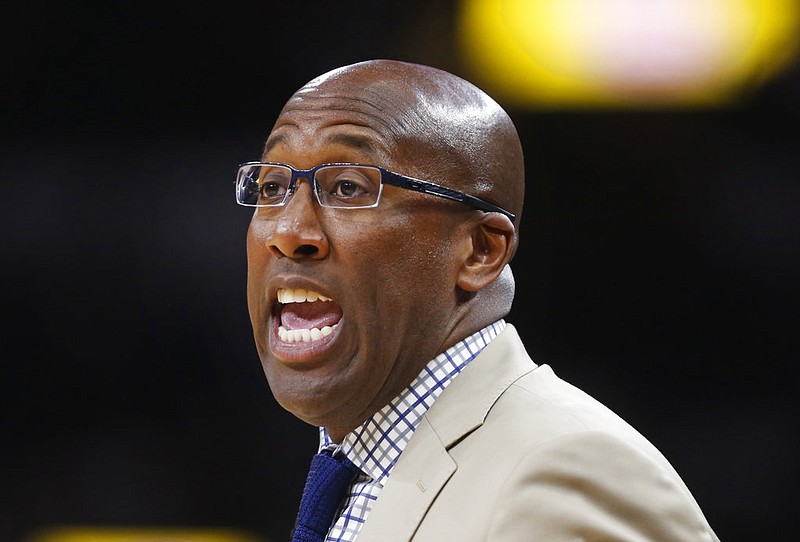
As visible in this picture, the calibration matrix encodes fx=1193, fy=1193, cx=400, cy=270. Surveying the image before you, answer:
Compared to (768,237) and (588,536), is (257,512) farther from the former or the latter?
(588,536)

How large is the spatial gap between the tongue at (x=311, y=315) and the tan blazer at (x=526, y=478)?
224mm

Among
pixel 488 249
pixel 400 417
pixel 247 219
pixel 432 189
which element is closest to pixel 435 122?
pixel 432 189

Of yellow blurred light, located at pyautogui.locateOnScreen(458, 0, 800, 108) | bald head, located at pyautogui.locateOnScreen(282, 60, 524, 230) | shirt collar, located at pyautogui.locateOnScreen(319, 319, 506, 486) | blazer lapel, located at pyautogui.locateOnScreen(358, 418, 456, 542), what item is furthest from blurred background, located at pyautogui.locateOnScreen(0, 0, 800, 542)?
blazer lapel, located at pyautogui.locateOnScreen(358, 418, 456, 542)

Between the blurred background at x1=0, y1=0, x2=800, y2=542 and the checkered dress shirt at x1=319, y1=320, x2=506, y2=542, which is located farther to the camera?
the blurred background at x1=0, y1=0, x2=800, y2=542

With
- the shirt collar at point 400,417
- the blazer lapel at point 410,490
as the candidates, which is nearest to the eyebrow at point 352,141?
the shirt collar at point 400,417

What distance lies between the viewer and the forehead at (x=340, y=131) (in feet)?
6.46

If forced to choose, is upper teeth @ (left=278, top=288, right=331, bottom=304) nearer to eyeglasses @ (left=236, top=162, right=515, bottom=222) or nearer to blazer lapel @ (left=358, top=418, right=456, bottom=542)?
eyeglasses @ (left=236, top=162, right=515, bottom=222)

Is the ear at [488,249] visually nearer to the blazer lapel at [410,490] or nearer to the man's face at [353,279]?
the man's face at [353,279]

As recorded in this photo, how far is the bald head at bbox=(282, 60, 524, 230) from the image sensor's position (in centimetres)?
198

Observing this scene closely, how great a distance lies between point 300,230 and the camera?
6.38 ft

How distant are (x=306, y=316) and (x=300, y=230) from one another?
0.49ft

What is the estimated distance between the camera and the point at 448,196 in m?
1.98

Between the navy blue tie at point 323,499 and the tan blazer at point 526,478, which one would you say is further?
the navy blue tie at point 323,499

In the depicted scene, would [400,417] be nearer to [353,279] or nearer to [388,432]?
[388,432]
